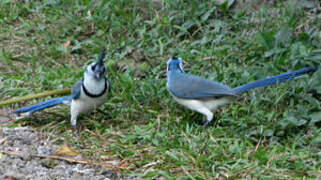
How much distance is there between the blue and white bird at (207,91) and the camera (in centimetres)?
471

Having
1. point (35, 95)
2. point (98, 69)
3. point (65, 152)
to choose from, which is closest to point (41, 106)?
point (35, 95)

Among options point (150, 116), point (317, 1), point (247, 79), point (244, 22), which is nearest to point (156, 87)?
point (150, 116)

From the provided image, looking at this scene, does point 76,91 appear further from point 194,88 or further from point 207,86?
point 207,86

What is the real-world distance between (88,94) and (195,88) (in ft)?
3.05

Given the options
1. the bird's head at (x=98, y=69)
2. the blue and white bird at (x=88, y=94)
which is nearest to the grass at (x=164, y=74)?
the blue and white bird at (x=88, y=94)

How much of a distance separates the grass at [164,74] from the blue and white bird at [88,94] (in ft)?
0.49

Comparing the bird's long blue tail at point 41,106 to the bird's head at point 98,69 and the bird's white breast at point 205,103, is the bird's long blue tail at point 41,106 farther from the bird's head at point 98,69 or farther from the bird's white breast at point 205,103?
the bird's white breast at point 205,103

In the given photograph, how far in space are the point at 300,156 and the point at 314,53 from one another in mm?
1543

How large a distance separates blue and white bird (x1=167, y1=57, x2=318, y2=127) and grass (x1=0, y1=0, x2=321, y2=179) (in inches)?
6.3

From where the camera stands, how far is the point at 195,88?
482 centimetres

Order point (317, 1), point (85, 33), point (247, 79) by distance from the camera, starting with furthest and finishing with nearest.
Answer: point (85, 33) → point (317, 1) → point (247, 79)

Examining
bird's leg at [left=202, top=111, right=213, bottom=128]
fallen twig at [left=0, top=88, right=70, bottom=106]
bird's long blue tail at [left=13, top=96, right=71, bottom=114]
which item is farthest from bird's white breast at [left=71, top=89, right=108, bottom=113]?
bird's leg at [left=202, top=111, right=213, bottom=128]

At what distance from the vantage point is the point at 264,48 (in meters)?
5.70

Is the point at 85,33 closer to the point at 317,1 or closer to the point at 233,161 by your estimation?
the point at 317,1
